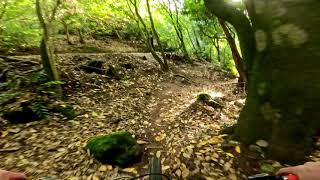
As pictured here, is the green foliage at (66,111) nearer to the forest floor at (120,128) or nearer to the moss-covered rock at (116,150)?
the forest floor at (120,128)

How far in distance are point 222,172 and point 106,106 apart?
4.38 metres

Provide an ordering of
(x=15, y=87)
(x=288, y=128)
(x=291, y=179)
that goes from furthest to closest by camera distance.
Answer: (x=15, y=87) < (x=288, y=128) < (x=291, y=179)

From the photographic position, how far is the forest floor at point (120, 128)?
11.0 ft

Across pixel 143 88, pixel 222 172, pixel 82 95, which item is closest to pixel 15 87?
pixel 82 95

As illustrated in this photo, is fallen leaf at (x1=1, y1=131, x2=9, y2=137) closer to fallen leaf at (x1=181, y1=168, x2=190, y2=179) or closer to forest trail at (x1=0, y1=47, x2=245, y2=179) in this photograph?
forest trail at (x1=0, y1=47, x2=245, y2=179)

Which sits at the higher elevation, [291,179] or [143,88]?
[291,179]

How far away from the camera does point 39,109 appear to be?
5586 mm

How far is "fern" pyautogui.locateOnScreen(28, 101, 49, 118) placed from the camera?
5.52 metres

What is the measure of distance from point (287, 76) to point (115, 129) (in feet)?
11.0

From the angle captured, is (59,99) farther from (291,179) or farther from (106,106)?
(291,179)

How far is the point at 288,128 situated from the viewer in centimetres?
287

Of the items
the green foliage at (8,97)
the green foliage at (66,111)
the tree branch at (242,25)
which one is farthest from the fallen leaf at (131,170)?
the green foliage at (8,97)

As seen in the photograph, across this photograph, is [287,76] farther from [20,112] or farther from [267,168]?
[20,112]

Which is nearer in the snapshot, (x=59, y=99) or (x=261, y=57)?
(x=261, y=57)
